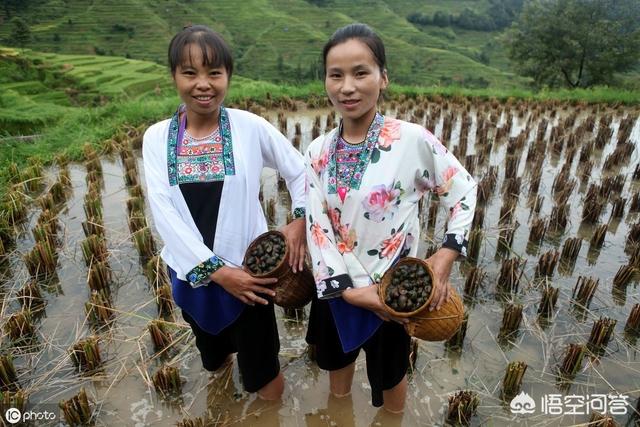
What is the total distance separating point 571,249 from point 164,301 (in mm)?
3636

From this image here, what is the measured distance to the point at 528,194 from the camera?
5.32 meters

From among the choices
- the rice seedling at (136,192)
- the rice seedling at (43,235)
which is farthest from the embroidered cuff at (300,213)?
the rice seedling at (136,192)

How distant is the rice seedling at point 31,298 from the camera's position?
3.41 metres

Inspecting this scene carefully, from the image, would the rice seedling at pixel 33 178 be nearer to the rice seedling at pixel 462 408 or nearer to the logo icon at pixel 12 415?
the logo icon at pixel 12 415

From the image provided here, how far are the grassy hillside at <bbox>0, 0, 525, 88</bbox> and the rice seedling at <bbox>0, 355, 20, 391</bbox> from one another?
121 ft

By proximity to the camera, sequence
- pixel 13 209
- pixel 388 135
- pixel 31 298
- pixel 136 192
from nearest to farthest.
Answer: pixel 388 135 → pixel 31 298 → pixel 13 209 → pixel 136 192

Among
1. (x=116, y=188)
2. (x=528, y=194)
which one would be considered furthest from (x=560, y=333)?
(x=116, y=188)

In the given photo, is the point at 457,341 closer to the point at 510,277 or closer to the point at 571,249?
the point at 510,277

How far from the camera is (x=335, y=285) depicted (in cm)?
193

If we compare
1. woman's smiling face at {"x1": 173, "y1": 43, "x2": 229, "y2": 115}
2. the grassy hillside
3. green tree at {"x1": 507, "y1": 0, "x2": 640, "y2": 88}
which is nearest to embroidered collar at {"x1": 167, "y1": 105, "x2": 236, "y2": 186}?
woman's smiling face at {"x1": 173, "y1": 43, "x2": 229, "y2": 115}

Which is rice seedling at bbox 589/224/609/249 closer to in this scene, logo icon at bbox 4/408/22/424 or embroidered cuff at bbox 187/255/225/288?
embroidered cuff at bbox 187/255/225/288

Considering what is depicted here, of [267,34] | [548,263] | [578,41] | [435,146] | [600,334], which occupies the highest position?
[267,34]

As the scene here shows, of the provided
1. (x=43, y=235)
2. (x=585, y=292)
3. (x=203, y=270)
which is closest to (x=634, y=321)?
(x=585, y=292)

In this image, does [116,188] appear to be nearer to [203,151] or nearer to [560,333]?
[203,151]
